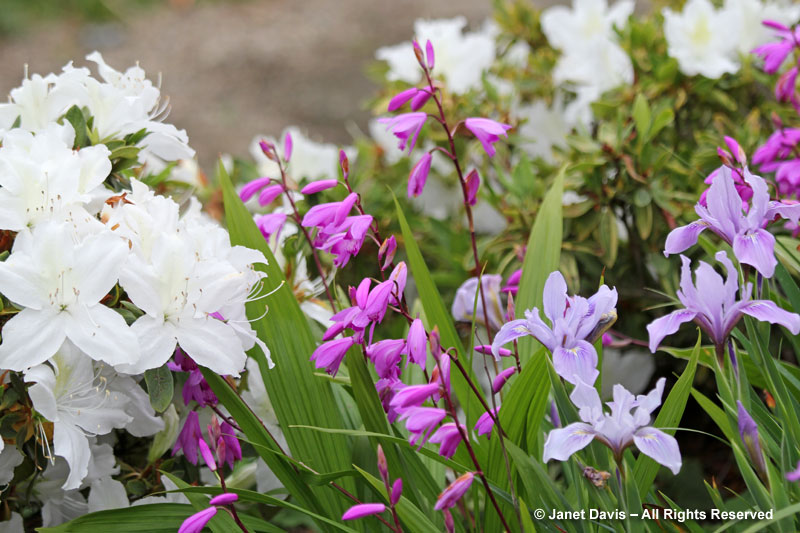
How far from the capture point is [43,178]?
1163 mm

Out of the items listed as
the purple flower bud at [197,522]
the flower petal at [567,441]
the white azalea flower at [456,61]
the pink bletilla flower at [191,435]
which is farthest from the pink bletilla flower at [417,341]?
the white azalea flower at [456,61]

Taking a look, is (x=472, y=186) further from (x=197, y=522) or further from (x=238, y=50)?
(x=238, y=50)

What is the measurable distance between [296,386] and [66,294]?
14.0 inches

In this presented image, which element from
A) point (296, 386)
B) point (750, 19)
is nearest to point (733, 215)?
point (296, 386)

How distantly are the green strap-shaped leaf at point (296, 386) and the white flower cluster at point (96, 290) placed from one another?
5 centimetres

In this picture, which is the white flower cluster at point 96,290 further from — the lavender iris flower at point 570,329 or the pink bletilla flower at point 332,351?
the lavender iris flower at point 570,329

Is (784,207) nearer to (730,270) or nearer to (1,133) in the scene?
(730,270)

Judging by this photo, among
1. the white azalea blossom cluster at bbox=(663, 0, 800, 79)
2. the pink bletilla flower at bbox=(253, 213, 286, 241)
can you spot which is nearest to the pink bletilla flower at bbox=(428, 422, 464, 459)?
the pink bletilla flower at bbox=(253, 213, 286, 241)

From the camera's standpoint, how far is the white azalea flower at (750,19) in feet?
6.90

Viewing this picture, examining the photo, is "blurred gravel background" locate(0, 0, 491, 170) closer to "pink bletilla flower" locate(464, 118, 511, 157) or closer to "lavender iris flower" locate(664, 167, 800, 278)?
"pink bletilla flower" locate(464, 118, 511, 157)

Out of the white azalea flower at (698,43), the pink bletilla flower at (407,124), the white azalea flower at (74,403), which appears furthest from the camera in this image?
the white azalea flower at (698,43)

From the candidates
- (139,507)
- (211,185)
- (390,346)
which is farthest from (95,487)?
(211,185)

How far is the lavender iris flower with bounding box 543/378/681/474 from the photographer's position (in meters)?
0.86

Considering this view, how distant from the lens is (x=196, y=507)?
3.67 feet
